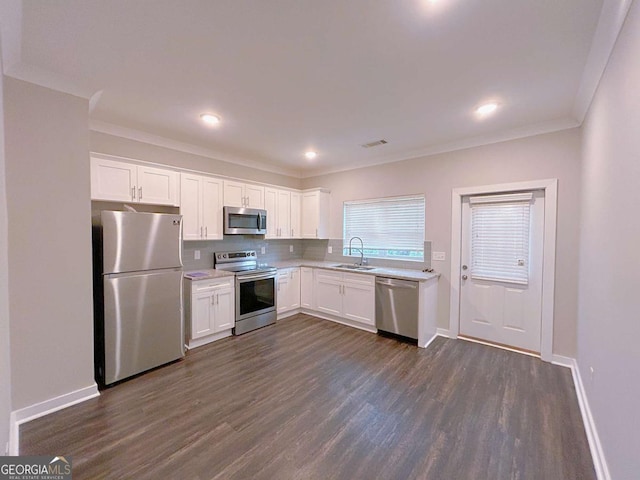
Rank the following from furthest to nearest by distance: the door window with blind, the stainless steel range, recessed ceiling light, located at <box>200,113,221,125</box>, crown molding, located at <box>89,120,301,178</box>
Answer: the door window with blind < the stainless steel range < crown molding, located at <box>89,120,301,178</box> < recessed ceiling light, located at <box>200,113,221,125</box>

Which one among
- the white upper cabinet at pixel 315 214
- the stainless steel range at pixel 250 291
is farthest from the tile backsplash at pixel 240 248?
the white upper cabinet at pixel 315 214

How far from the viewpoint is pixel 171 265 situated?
2.93 metres

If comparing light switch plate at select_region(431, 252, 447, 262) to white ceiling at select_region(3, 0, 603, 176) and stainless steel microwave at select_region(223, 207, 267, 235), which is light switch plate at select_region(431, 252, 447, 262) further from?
stainless steel microwave at select_region(223, 207, 267, 235)

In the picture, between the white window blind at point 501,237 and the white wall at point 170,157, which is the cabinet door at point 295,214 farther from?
the white window blind at point 501,237

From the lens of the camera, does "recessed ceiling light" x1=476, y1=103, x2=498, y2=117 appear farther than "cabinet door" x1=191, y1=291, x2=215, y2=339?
No

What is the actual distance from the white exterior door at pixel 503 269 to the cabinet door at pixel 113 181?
4.09m

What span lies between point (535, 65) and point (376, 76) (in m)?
1.16

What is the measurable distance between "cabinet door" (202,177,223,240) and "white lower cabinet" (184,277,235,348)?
699 mm

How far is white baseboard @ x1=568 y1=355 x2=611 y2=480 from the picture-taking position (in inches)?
62.0

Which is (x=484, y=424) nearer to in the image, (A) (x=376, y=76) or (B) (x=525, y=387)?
(B) (x=525, y=387)

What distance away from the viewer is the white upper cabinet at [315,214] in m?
4.92

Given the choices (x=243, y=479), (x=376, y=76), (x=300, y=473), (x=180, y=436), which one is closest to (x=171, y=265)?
(x=180, y=436)

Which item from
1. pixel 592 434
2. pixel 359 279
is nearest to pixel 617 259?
pixel 592 434

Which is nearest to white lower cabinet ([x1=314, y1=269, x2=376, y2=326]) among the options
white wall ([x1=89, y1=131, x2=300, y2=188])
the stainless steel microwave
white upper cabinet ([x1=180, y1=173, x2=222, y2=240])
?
the stainless steel microwave
